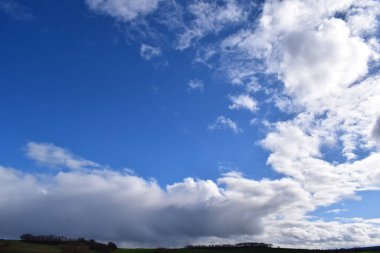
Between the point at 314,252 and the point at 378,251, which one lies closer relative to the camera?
the point at 378,251

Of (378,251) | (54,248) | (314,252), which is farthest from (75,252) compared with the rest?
(378,251)

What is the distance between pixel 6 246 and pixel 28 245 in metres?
16.0

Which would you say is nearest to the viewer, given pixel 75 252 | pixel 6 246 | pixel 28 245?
pixel 75 252

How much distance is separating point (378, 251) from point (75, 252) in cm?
11991

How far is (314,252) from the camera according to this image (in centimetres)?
19688

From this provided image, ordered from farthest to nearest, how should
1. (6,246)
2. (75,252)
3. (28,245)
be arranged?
(28,245) → (6,246) → (75,252)

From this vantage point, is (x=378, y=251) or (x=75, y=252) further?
(x=378, y=251)

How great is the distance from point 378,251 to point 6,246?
5902 inches

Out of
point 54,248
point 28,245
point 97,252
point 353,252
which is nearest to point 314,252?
point 353,252

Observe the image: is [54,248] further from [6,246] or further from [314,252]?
[314,252]

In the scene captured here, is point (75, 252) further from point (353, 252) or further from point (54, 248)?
point (353, 252)

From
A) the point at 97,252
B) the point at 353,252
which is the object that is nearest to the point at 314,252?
the point at 353,252

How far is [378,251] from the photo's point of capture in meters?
179

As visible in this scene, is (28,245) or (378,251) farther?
(28,245)
